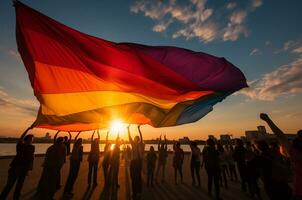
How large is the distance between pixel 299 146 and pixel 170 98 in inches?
112

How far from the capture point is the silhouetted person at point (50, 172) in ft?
18.5

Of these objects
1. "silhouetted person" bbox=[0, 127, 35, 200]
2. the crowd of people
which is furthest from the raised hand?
"silhouetted person" bbox=[0, 127, 35, 200]

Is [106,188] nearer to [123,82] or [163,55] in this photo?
[123,82]

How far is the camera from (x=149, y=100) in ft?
17.2

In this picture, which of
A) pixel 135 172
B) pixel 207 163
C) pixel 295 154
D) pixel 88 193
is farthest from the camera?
pixel 88 193

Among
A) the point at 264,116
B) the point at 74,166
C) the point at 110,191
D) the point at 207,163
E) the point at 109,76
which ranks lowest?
the point at 110,191

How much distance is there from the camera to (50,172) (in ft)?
19.2

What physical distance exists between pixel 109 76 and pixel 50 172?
3.23 m

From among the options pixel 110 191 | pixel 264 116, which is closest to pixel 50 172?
pixel 110 191

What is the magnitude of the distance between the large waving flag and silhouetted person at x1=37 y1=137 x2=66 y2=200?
0.92 meters

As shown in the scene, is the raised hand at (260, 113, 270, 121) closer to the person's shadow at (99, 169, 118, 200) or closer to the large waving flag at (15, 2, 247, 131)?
the large waving flag at (15, 2, 247, 131)

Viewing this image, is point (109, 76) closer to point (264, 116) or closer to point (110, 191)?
point (264, 116)

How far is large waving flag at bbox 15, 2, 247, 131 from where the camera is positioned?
14.7ft

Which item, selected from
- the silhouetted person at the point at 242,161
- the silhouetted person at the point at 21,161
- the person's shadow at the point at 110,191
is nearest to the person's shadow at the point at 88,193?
the person's shadow at the point at 110,191
